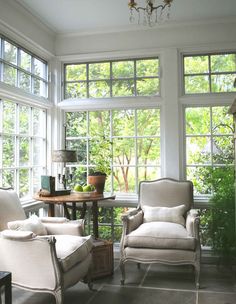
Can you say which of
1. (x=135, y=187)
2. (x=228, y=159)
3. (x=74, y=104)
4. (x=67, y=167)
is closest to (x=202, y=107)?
(x=228, y=159)

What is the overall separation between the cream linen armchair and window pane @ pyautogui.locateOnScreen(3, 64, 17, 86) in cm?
145

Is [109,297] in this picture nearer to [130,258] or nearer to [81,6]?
[130,258]

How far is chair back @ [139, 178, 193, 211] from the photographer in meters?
4.23

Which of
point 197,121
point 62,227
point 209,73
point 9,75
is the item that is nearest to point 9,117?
point 9,75

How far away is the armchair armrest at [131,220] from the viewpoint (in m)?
3.65

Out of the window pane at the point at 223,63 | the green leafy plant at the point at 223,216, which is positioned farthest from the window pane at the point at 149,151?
the window pane at the point at 223,63

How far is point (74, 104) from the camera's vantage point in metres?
4.93

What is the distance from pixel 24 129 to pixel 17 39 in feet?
3.64

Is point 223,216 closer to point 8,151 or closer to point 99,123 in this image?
point 99,123

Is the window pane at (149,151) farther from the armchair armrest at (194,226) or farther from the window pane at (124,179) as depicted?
the armchair armrest at (194,226)

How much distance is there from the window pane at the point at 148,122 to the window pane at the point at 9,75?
5.68 ft

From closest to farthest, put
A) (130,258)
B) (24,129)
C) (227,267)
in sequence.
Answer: (130,258) < (227,267) < (24,129)

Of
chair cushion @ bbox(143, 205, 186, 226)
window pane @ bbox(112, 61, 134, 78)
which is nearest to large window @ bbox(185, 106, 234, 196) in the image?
chair cushion @ bbox(143, 205, 186, 226)

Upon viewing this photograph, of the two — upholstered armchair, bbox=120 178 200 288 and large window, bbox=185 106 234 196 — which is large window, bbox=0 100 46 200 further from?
large window, bbox=185 106 234 196
